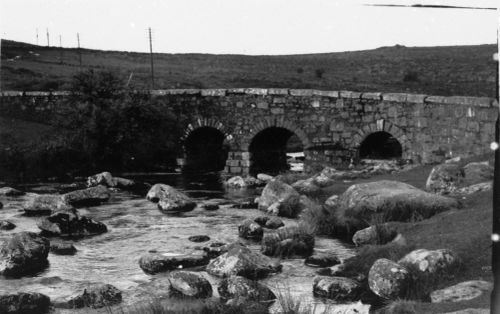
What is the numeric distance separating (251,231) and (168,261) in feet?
8.00

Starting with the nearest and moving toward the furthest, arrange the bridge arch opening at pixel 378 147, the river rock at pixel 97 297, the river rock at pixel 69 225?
the river rock at pixel 97 297, the river rock at pixel 69 225, the bridge arch opening at pixel 378 147

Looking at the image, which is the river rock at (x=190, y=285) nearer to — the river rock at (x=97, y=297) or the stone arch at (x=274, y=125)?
the river rock at (x=97, y=297)

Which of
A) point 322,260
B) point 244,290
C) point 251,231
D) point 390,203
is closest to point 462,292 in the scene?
point 244,290

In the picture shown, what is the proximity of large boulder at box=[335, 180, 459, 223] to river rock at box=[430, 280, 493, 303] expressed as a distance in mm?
3996

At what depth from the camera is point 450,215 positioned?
34.1ft

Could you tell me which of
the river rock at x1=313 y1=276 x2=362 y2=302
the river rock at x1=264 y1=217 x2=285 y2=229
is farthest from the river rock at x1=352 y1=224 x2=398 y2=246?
the river rock at x1=313 y1=276 x2=362 y2=302

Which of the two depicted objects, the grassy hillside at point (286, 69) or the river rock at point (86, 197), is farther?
the grassy hillside at point (286, 69)

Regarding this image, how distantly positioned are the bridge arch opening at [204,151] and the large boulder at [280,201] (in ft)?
32.4

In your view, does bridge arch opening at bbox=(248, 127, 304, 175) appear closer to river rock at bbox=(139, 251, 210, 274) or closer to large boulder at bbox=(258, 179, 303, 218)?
large boulder at bbox=(258, 179, 303, 218)

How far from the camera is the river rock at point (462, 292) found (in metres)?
6.73

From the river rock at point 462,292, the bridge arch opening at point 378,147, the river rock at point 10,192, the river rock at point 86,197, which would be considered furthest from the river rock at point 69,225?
the bridge arch opening at point 378,147

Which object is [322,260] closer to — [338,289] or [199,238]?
[338,289]

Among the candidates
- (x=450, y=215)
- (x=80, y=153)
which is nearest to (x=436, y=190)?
(x=450, y=215)

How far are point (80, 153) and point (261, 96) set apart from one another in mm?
6998
